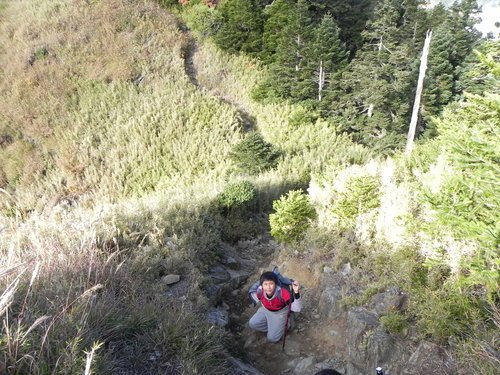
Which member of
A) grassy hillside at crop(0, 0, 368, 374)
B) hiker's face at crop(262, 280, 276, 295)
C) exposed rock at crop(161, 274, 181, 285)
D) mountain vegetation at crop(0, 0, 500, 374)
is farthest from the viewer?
exposed rock at crop(161, 274, 181, 285)

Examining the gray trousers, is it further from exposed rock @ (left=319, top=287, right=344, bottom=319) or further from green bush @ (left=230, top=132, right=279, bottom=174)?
green bush @ (left=230, top=132, right=279, bottom=174)

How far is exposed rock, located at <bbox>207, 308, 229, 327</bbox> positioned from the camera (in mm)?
4778

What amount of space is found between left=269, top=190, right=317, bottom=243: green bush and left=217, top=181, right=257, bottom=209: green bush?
74.1 inches

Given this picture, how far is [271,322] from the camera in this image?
4.82 metres

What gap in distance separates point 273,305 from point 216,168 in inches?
329

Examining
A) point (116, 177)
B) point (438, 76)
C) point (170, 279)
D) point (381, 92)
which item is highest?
point (170, 279)

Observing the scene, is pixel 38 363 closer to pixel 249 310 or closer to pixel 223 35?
pixel 249 310

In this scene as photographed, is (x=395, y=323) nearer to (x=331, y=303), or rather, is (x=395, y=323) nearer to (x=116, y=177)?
(x=331, y=303)

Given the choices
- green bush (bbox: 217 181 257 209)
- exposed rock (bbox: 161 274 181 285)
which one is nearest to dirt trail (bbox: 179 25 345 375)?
exposed rock (bbox: 161 274 181 285)

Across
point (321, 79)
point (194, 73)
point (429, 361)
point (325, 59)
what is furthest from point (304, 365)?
point (194, 73)

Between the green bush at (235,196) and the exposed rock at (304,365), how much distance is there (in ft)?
13.9

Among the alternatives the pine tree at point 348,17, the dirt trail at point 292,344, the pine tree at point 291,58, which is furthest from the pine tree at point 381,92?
the dirt trail at point 292,344

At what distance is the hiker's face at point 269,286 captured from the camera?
449 centimetres

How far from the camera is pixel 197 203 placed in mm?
7664
